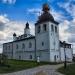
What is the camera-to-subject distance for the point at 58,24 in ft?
160

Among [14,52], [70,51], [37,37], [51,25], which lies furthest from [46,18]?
[14,52]

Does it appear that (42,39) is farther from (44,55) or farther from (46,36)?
(44,55)

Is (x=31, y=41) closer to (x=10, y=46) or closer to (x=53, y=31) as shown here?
(x=53, y=31)

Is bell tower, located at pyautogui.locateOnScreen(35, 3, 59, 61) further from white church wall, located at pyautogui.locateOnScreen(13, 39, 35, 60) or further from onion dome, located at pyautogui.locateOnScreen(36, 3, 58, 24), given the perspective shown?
white church wall, located at pyautogui.locateOnScreen(13, 39, 35, 60)

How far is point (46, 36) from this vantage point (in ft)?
147

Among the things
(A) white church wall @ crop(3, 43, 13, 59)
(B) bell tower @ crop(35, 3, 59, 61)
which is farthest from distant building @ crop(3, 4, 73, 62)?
(A) white church wall @ crop(3, 43, 13, 59)

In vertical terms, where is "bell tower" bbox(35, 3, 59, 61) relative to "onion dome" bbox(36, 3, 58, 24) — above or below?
below

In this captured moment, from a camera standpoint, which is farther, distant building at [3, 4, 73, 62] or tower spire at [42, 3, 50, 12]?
tower spire at [42, 3, 50, 12]

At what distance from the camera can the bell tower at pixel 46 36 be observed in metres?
44.0

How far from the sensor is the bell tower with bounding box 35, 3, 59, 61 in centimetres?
4397

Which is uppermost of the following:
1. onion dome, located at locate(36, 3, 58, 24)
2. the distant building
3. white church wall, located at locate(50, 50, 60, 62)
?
onion dome, located at locate(36, 3, 58, 24)

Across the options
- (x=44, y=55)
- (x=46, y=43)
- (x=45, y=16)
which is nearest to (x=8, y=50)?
(x=44, y=55)

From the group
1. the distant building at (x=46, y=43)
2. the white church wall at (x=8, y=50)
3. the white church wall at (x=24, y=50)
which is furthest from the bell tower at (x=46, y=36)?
the white church wall at (x=8, y=50)

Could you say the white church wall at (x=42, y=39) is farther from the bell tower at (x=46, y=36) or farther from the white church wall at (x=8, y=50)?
the white church wall at (x=8, y=50)
